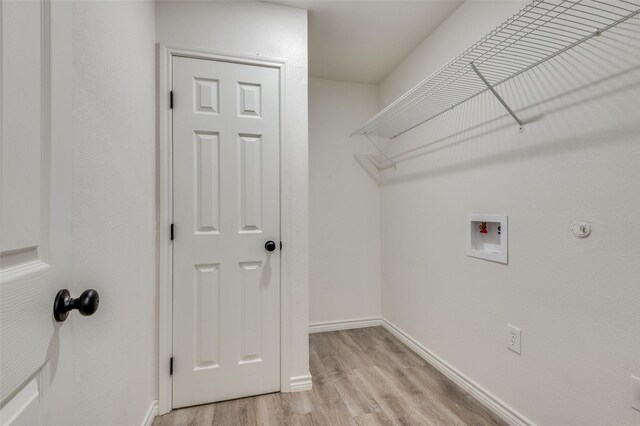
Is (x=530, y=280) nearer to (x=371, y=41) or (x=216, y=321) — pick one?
(x=216, y=321)

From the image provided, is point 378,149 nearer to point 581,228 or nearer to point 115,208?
point 581,228

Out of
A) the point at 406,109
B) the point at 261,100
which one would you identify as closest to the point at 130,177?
the point at 261,100

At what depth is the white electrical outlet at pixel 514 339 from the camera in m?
1.47

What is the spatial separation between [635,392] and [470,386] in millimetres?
850

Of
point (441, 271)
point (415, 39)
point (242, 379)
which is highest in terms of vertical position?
point (415, 39)

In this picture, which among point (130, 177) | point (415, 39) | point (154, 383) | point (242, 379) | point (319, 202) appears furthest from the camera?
point (319, 202)

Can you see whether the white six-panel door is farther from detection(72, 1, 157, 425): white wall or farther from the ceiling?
the ceiling

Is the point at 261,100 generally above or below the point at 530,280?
above

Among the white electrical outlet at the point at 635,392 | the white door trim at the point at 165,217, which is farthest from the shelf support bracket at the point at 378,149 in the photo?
the white electrical outlet at the point at 635,392

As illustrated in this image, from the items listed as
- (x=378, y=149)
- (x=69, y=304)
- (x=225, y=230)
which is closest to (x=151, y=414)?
(x=225, y=230)

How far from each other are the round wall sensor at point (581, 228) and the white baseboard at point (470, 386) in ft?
3.08

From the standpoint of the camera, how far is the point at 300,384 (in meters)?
1.83

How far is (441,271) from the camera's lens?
2066mm

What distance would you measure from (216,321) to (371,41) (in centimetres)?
224
